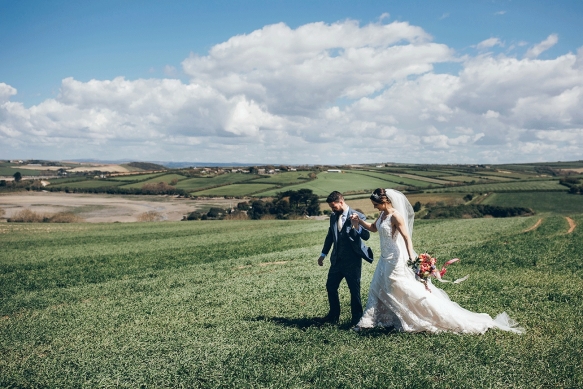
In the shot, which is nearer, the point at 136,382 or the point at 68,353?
the point at 136,382

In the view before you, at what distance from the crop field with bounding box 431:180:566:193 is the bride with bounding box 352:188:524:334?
78.7 metres

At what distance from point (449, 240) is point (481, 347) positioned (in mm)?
24242

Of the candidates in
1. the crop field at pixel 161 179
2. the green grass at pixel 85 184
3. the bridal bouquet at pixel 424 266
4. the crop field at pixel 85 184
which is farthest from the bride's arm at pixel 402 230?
the crop field at pixel 85 184

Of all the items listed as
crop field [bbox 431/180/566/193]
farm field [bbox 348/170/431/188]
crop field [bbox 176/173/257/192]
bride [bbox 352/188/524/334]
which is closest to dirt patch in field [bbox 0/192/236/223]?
crop field [bbox 176/173/257/192]

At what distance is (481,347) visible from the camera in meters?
7.87

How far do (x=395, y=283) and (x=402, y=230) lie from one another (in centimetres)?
122

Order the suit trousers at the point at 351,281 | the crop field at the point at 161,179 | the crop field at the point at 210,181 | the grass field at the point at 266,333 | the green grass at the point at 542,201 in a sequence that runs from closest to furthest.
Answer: the grass field at the point at 266,333 → the suit trousers at the point at 351,281 → the green grass at the point at 542,201 → the crop field at the point at 210,181 → the crop field at the point at 161,179

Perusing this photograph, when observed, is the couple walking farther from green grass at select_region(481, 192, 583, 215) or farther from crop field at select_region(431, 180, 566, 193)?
crop field at select_region(431, 180, 566, 193)

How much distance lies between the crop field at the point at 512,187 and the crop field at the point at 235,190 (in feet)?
131

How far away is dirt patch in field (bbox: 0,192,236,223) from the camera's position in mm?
72938

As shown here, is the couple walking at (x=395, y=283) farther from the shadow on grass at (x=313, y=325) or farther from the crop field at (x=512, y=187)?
the crop field at (x=512, y=187)

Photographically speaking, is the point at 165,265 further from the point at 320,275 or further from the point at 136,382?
the point at 136,382

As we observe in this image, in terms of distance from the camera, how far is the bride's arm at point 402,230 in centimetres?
864

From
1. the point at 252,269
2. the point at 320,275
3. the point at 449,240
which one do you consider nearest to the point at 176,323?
the point at 320,275
